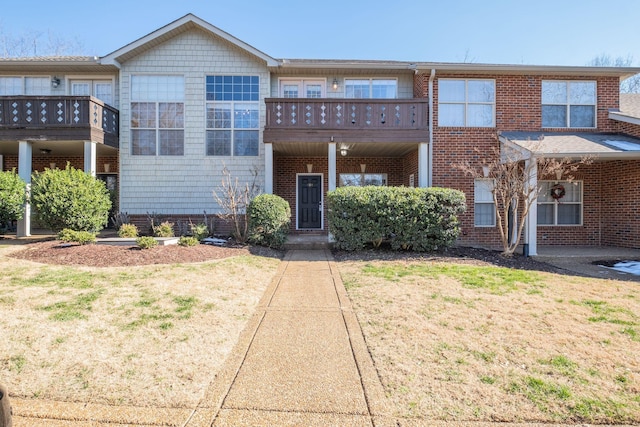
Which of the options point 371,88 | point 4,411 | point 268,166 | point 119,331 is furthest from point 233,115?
point 4,411

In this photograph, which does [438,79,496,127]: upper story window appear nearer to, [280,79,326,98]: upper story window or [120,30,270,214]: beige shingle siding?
[280,79,326,98]: upper story window

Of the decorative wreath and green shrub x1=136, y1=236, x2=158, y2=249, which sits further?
the decorative wreath

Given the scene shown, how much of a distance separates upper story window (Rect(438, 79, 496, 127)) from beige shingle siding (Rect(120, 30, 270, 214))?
6.02 meters

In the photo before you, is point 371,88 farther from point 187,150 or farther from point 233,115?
point 187,150

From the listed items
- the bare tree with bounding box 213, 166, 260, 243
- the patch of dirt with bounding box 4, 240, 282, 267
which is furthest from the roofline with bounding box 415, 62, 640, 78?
the patch of dirt with bounding box 4, 240, 282, 267

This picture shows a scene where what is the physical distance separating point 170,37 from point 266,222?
7587 millimetres

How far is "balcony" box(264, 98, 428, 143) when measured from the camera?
10492 millimetres

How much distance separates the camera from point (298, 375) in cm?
292

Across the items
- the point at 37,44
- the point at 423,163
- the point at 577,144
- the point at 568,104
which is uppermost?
the point at 37,44

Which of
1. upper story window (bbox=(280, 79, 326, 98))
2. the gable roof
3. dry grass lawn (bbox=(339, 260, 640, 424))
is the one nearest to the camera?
dry grass lawn (bbox=(339, 260, 640, 424))

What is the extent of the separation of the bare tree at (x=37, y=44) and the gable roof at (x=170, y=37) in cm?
1621

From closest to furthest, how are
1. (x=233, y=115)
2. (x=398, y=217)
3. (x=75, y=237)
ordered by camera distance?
(x=75, y=237)
(x=398, y=217)
(x=233, y=115)

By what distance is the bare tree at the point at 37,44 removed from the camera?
22.1 metres

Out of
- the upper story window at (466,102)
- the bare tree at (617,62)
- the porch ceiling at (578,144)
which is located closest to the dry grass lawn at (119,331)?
the porch ceiling at (578,144)
